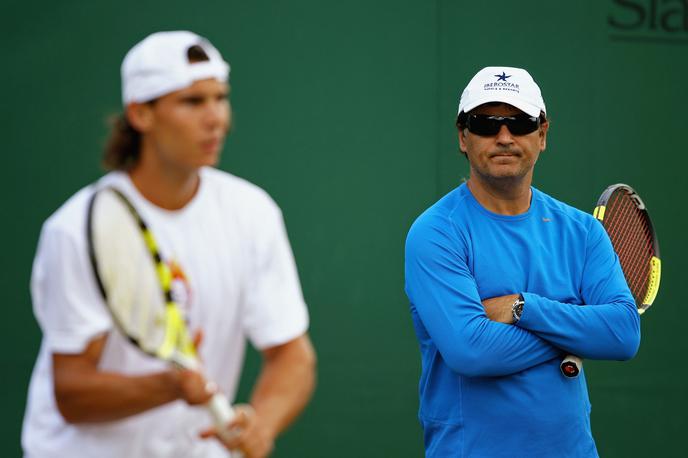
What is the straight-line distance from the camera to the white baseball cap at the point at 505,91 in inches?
139

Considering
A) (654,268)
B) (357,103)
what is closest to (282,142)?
(357,103)

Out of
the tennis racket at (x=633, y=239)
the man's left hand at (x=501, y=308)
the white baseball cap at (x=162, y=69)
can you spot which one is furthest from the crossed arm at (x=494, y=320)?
the white baseball cap at (x=162, y=69)

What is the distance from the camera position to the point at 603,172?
557 cm

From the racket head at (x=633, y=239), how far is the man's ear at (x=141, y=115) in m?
2.10

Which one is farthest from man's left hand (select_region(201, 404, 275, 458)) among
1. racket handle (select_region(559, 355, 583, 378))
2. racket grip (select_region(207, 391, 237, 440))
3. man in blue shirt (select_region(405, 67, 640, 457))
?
racket handle (select_region(559, 355, 583, 378))

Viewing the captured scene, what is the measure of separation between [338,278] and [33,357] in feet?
4.39

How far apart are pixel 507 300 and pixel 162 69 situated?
141cm

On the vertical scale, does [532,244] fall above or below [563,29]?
below

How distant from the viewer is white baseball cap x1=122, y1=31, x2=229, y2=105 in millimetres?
2359

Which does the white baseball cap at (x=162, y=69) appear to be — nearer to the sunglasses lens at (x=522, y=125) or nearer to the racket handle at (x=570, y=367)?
the sunglasses lens at (x=522, y=125)

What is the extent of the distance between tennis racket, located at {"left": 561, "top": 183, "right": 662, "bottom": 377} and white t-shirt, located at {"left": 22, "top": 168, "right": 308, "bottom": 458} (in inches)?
73.0

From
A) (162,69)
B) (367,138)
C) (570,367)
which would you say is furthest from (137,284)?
(367,138)

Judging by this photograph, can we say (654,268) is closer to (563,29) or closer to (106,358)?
(563,29)

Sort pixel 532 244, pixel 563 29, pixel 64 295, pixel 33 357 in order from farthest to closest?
1. pixel 563 29
2. pixel 33 357
3. pixel 532 244
4. pixel 64 295
